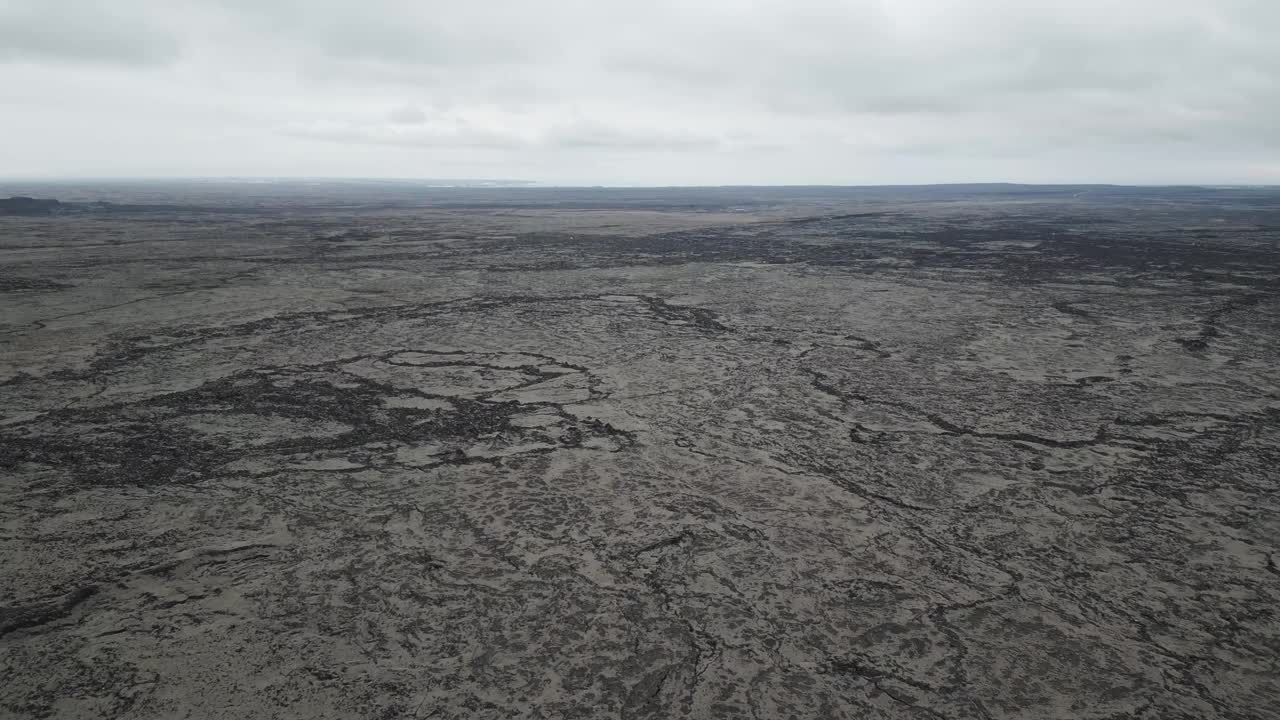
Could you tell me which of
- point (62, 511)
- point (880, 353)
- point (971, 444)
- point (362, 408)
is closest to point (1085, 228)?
point (880, 353)

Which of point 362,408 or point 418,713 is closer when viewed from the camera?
point 418,713

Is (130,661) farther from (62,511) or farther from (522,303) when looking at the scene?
(522,303)

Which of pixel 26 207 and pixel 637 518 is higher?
pixel 26 207

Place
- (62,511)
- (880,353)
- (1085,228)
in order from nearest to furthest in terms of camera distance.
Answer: (62,511), (880,353), (1085,228)

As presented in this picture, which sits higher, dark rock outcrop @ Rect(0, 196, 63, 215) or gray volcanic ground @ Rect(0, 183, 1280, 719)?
dark rock outcrop @ Rect(0, 196, 63, 215)

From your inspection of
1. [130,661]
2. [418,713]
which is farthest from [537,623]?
[130,661]

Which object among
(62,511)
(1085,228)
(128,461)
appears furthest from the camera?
(1085,228)

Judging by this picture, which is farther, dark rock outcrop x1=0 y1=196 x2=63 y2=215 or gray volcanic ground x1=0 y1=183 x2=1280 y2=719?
dark rock outcrop x1=0 y1=196 x2=63 y2=215

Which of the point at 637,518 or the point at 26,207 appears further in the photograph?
the point at 26,207
